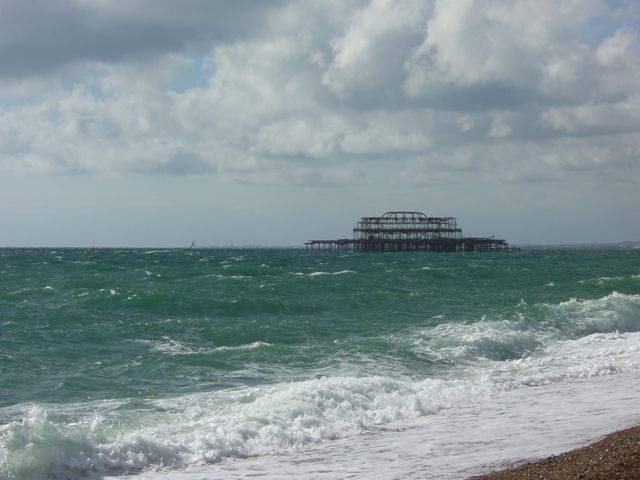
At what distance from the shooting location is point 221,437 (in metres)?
9.99

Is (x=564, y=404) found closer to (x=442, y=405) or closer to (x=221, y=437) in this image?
(x=442, y=405)

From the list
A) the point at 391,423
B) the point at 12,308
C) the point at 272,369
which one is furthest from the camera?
the point at 12,308

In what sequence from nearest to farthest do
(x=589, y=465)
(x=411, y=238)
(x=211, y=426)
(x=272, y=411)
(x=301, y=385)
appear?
1. (x=589, y=465)
2. (x=211, y=426)
3. (x=272, y=411)
4. (x=301, y=385)
5. (x=411, y=238)

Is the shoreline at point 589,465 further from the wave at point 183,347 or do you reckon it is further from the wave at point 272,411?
the wave at point 183,347

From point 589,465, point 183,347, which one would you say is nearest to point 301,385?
point 589,465

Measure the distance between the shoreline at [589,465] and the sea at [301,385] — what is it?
460mm

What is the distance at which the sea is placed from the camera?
927 cm

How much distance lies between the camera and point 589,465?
7672 millimetres

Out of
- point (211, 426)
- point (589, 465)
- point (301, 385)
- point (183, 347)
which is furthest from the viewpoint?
point (183, 347)

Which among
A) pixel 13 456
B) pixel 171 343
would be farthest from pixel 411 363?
pixel 13 456

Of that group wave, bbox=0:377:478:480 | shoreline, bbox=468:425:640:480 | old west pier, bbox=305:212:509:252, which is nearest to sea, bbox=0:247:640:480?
wave, bbox=0:377:478:480

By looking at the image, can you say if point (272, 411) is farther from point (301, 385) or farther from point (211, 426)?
point (301, 385)

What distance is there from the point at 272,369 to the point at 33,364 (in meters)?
5.05

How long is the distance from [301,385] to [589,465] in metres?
6.06
